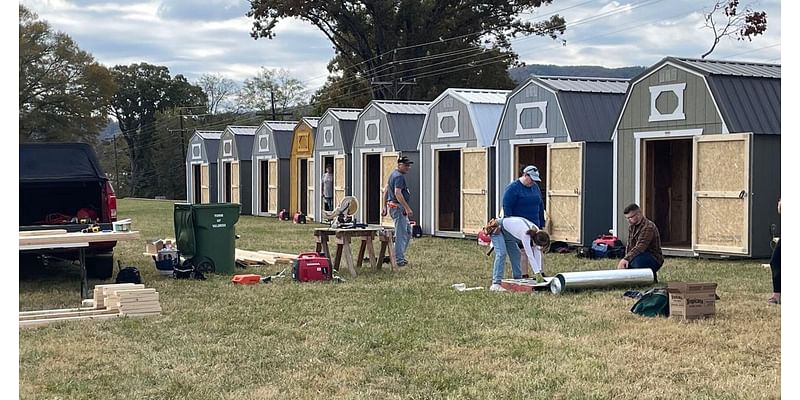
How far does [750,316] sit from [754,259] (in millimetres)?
5548

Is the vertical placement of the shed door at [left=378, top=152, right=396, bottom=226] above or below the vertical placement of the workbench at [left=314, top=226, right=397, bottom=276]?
above

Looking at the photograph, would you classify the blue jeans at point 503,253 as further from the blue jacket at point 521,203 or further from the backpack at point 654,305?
the backpack at point 654,305

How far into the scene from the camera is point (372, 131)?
23.1 meters

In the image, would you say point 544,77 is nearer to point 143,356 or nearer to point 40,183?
point 40,183

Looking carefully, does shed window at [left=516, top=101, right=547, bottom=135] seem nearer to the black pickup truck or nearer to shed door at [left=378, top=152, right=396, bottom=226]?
shed door at [left=378, top=152, right=396, bottom=226]

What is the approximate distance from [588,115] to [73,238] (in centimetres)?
990

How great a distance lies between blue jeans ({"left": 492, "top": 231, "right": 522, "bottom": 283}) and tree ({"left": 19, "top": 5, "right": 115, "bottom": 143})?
3533 cm

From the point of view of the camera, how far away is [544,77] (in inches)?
693

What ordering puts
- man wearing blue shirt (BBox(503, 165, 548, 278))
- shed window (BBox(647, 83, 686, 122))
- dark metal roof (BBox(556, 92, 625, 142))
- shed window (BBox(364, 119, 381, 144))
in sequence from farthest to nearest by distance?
shed window (BBox(364, 119, 381, 144)) < dark metal roof (BBox(556, 92, 625, 142)) < shed window (BBox(647, 83, 686, 122)) < man wearing blue shirt (BBox(503, 165, 548, 278))

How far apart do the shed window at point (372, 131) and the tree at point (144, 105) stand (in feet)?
161

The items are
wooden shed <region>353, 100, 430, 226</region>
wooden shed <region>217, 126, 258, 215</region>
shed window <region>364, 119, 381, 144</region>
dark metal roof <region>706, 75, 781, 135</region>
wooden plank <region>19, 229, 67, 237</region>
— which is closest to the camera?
wooden plank <region>19, 229, 67, 237</region>

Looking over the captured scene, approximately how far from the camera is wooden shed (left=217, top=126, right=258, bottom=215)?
3195 centimetres

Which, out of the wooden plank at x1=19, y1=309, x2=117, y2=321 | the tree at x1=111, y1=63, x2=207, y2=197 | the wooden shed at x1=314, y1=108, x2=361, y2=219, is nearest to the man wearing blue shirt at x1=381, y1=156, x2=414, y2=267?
the wooden plank at x1=19, y1=309, x2=117, y2=321
